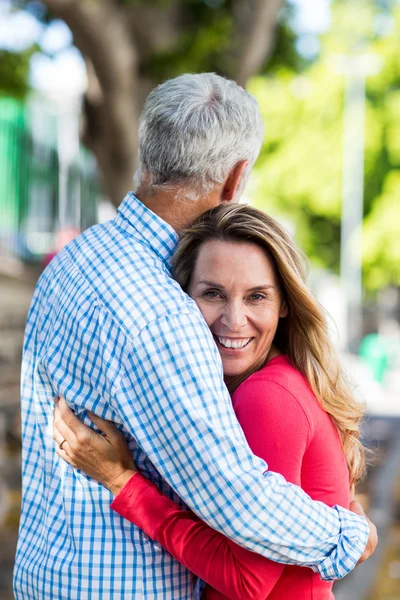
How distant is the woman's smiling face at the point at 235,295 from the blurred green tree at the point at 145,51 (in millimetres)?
4226

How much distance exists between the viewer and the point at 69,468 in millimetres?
2205

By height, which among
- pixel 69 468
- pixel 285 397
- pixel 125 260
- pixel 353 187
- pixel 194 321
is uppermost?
pixel 353 187

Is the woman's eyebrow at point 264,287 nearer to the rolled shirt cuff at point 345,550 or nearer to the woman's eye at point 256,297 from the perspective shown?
the woman's eye at point 256,297

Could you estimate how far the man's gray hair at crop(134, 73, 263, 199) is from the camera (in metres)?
2.17

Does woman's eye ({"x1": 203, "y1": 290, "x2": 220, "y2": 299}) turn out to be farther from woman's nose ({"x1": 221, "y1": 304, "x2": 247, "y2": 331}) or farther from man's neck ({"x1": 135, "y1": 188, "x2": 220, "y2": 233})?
man's neck ({"x1": 135, "y1": 188, "x2": 220, "y2": 233})

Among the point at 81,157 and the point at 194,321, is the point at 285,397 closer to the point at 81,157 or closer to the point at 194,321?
the point at 194,321

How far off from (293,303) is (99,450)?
62 centimetres

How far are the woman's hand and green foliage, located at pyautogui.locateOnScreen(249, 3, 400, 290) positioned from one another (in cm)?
2310

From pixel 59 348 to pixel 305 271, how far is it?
0.66 metres

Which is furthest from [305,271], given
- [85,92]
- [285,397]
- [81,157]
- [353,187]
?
[353,187]

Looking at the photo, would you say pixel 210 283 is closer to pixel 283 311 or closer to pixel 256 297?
pixel 256 297

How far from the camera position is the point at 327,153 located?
26078 millimetres

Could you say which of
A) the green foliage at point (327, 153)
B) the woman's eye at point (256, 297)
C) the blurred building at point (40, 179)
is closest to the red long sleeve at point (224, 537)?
the woman's eye at point (256, 297)

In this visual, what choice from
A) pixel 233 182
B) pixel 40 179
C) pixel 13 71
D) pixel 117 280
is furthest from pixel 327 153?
pixel 117 280
